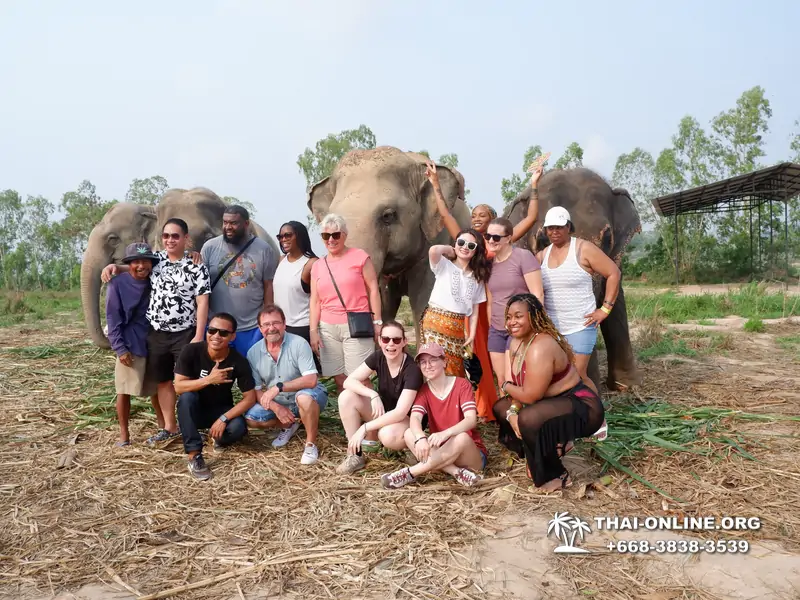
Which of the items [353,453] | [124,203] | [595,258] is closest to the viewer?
[353,453]

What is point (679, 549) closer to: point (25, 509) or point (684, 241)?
point (25, 509)

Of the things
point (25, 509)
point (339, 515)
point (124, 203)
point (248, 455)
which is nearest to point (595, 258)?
point (339, 515)

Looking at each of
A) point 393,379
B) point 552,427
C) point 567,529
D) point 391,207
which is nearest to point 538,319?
point 552,427

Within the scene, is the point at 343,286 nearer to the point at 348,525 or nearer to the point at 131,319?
the point at 131,319

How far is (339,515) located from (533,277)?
6.41 feet

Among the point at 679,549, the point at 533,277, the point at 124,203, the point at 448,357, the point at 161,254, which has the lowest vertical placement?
the point at 679,549

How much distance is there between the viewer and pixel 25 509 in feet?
11.1

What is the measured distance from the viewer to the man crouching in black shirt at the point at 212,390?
12.8 feet

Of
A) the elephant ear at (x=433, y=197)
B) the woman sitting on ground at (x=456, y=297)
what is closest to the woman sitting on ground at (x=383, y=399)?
the woman sitting on ground at (x=456, y=297)

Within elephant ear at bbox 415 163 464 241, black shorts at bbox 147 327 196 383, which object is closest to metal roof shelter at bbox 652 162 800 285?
elephant ear at bbox 415 163 464 241

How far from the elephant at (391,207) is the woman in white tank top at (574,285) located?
1.62m

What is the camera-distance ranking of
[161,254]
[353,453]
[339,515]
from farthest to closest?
1. [161,254]
2. [353,453]
3. [339,515]

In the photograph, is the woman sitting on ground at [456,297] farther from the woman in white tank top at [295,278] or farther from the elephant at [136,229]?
the elephant at [136,229]

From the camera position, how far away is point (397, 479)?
3.48 metres
